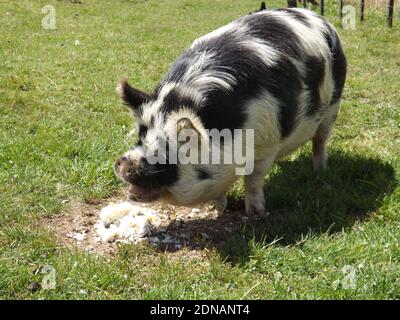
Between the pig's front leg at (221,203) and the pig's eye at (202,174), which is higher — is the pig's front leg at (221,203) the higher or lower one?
the lower one

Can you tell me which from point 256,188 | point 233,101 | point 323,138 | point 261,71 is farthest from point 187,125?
point 323,138

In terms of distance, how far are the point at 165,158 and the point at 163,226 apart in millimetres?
820

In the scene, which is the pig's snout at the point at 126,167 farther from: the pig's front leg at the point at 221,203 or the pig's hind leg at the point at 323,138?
the pig's hind leg at the point at 323,138

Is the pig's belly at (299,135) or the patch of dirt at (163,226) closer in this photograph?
the patch of dirt at (163,226)

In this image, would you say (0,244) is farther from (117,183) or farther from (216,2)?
(216,2)

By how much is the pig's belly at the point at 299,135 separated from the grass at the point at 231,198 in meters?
0.41

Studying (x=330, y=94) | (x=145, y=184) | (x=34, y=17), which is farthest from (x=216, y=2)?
(x=145, y=184)

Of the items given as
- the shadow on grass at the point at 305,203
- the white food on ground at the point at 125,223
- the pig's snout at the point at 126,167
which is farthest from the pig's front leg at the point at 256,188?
the pig's snout at the point at 126,167

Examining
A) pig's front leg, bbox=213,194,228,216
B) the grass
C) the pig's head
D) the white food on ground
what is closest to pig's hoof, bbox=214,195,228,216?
pig's front leg, bbox=213,194,228,216

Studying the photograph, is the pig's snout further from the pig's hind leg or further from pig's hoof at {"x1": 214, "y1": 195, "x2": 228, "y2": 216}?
the pig's hind leg

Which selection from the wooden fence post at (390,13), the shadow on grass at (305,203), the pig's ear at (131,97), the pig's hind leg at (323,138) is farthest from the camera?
the wooden fence post at (390,13)

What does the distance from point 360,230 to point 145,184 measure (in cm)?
166

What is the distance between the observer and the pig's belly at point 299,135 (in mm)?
4516

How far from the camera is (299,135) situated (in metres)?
4.66
